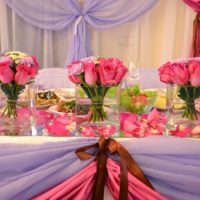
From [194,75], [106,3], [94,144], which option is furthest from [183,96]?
[106,3]

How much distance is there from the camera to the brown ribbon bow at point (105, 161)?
2.23 ft

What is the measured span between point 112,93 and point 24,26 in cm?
280

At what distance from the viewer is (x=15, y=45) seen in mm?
3396

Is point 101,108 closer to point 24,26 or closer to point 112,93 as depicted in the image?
point 112,93

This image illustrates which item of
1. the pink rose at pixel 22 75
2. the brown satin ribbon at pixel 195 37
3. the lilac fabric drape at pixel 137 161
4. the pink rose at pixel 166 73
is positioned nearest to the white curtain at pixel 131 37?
the brown satin ribbon at pixel 195 37

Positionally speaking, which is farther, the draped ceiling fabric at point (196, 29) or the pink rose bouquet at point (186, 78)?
the draped ceiling fabric at point (196, 29)

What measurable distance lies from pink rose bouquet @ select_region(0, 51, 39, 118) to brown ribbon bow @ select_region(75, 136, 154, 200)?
0.33 m

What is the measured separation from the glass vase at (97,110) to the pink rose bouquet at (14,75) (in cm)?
16

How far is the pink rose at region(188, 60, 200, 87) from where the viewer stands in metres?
0.82

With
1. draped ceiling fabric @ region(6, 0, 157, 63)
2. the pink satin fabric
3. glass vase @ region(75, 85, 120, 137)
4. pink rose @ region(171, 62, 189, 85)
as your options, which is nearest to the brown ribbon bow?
the pink satin fabric

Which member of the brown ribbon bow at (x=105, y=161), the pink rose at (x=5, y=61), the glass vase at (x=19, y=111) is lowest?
the brown ribbon bow at (x=105, y=161)

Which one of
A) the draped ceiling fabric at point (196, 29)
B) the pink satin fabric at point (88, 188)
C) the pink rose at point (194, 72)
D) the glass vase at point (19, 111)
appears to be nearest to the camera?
the pink satin fabric at point (88, 188)

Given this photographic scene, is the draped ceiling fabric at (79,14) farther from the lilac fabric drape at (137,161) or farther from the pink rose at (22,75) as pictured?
the lilac fabric drape at (137,161)

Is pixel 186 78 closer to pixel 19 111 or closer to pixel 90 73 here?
pixel 90 73
